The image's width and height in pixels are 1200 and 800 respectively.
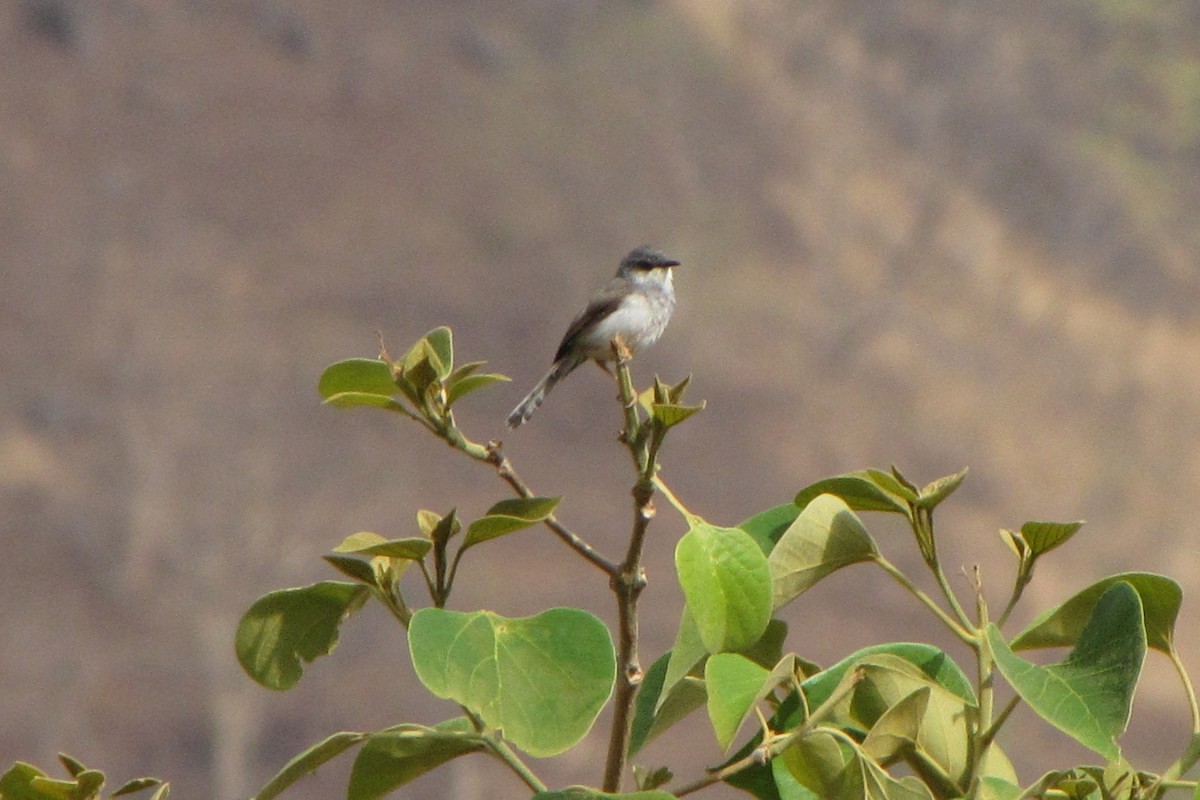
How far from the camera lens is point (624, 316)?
635 centimetres

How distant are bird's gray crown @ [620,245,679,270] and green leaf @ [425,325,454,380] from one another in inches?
180

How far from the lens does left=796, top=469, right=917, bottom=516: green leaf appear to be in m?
2.01

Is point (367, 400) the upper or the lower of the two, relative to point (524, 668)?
upper

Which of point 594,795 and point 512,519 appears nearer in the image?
point 594,795

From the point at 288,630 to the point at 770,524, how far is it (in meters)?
0.69

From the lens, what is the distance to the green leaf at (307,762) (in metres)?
1.94

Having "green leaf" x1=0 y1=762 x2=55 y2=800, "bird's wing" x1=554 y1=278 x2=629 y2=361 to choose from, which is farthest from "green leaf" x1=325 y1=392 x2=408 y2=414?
"bird's wing" x1=554 y1=278 x2=629 y2=361

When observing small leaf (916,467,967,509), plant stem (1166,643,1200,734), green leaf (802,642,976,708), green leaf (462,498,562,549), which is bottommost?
plant stem (1166,643,1200,734)

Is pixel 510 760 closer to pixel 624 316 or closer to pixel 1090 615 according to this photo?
pixel 1090 615

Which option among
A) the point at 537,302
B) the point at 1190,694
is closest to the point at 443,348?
the point at 1190,694

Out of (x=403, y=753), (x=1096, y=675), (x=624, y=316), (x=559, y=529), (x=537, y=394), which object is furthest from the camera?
(x=624, y=316)

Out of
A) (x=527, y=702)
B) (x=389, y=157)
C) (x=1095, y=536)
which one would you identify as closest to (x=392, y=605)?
(x=527, y=702)

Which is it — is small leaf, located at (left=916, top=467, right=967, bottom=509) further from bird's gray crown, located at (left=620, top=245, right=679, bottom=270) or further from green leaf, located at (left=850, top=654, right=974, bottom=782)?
bird's gray crown, located at (left=620, top=245, right=679, bottom=270)

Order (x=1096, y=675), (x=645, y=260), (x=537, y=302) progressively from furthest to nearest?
(x=537, y=302) < (x=645, y=260) < (x=1096, y=675)
